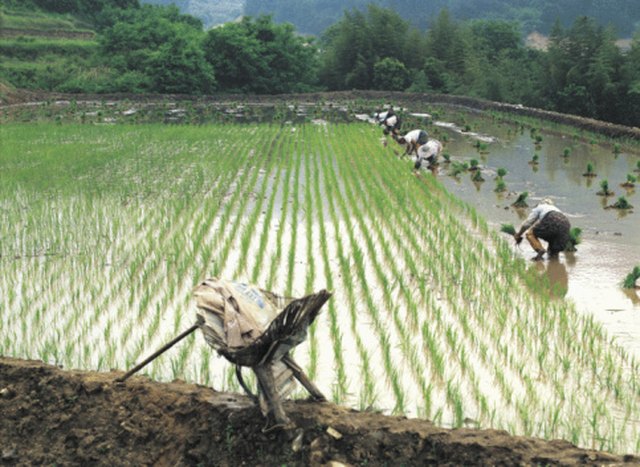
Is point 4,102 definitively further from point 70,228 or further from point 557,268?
point 557,268

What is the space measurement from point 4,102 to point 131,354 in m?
23.6

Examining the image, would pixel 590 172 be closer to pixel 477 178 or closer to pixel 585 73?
pixel 477 178

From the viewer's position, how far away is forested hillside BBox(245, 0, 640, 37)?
178ft

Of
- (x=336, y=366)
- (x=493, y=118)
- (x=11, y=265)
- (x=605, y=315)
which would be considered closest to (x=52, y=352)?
(x=336, y=366)

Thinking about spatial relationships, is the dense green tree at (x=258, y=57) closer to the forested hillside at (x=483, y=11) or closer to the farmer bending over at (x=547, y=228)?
the forested hillside at (x=483, y=11)

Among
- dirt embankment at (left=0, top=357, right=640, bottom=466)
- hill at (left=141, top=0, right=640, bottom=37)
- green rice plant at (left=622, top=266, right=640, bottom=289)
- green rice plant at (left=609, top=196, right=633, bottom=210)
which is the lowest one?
dirt embankment at (left=0, top=357, right=640, bottom=466)

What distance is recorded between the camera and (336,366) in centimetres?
455

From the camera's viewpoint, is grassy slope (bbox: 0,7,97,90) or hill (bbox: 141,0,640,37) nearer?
grassy slope (bbox: 0,7,97,90)

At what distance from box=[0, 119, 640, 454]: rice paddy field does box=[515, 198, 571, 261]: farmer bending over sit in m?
0.29

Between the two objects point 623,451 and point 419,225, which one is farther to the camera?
point 419,225

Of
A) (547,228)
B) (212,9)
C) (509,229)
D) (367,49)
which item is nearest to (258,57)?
(367,49)

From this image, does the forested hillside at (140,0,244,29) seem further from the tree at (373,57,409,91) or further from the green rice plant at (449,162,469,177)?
the green rice plant at (449,162,469,177)

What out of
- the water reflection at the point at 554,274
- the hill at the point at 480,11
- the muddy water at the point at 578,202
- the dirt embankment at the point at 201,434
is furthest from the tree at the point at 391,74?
the dirt embankment at the point at 201,434

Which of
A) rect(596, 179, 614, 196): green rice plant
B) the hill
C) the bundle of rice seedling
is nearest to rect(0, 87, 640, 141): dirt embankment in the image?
rect(596, 179, 614, 196): green rice plant
